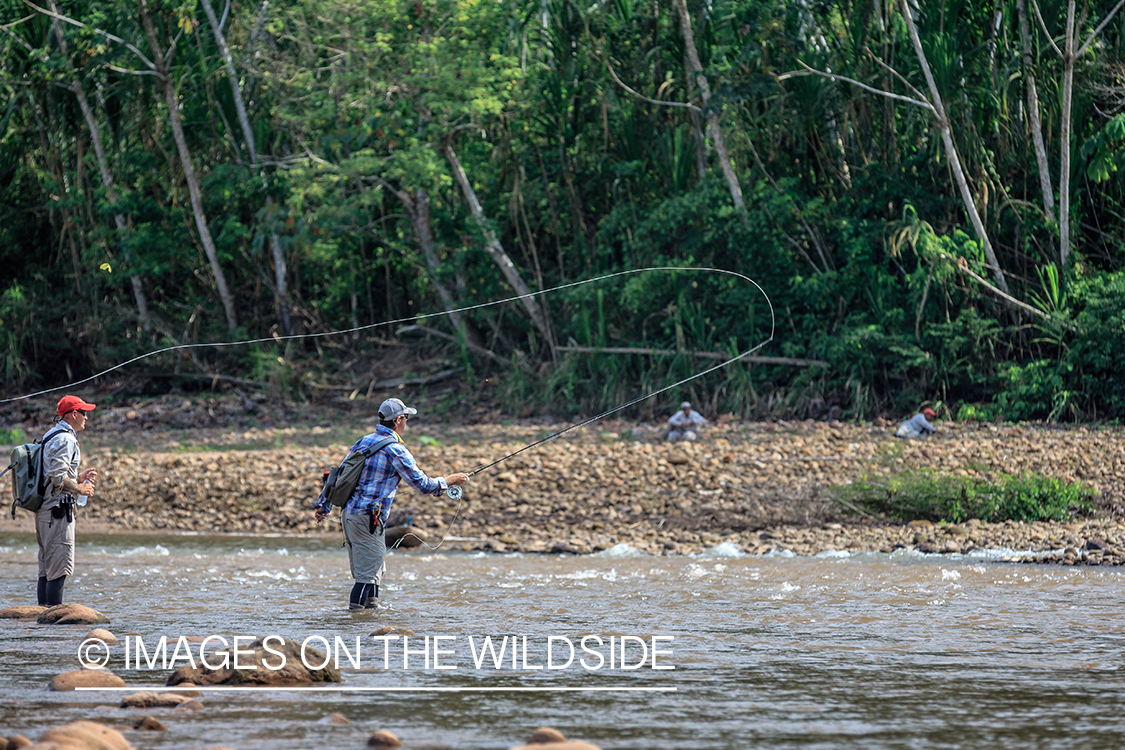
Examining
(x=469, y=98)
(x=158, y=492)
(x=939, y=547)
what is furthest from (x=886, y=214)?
(x=158, y=492)

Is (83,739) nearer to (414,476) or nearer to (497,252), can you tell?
(414,476)

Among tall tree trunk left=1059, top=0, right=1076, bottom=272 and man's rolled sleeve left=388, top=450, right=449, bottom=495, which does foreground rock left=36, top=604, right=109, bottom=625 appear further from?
tall tree trunk left=1059, top=0, right=1076, bottom=272

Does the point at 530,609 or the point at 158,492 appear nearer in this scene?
the point at 530,609

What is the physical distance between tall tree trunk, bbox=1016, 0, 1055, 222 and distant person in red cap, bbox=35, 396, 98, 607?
1238 cm

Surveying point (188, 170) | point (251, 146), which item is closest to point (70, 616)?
point (188, 170)

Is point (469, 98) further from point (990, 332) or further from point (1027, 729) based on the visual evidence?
point (1027, 729)

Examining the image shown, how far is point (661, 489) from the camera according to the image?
12.0m

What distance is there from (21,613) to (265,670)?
105 inches

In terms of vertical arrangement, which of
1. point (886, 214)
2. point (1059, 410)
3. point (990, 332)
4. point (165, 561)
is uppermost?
point (886, 214)

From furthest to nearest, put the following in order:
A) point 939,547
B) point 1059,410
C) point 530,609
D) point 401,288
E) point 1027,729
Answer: point 401,288, point 1059,410, point 939,547, point 530,609, point 1027,729

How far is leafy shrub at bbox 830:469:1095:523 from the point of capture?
1073cm

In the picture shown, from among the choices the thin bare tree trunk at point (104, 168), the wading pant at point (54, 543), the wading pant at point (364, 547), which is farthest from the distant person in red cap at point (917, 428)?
the thin bare tree trunk at point (104, 168)

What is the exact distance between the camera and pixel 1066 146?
15.2m

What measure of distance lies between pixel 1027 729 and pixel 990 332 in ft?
39.3
